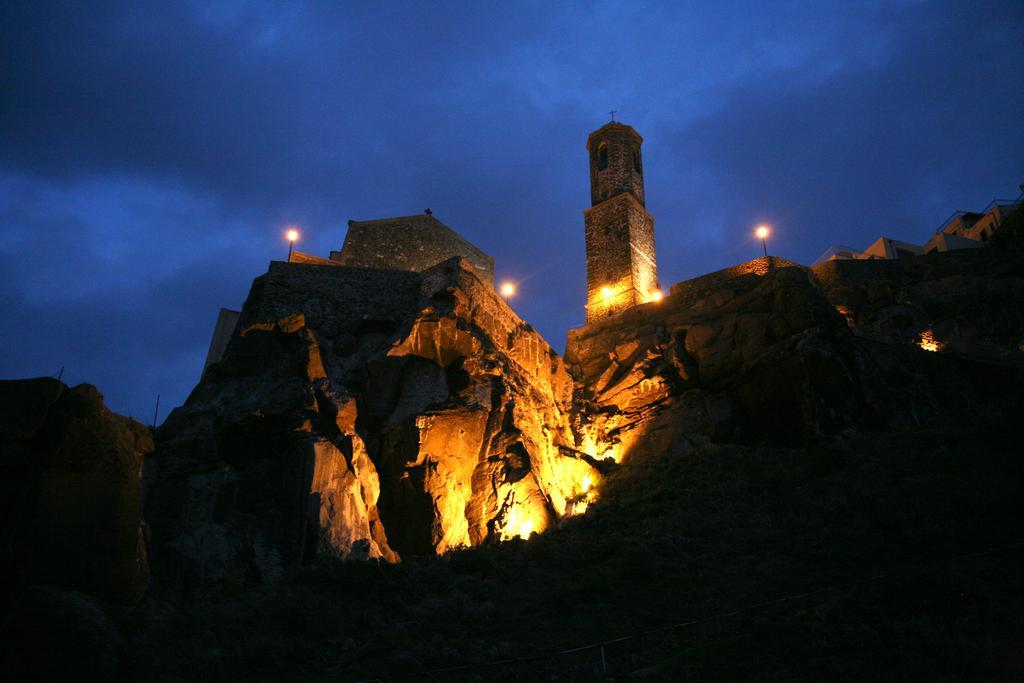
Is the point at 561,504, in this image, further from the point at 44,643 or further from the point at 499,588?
the point at 44,643

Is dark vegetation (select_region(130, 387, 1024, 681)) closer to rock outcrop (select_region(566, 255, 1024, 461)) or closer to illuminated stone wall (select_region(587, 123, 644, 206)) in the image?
rock outcrop (select_region(566, 255, 1024, 461))

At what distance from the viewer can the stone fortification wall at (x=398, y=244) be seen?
33875 millimetres

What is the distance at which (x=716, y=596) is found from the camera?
11531 mm

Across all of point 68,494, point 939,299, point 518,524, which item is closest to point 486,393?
point 518,524

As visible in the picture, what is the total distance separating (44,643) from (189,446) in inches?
386

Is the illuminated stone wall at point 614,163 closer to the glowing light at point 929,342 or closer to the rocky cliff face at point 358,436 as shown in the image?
the rocky cliff face at point 358,436

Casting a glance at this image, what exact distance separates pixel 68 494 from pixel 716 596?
1181 centimetres

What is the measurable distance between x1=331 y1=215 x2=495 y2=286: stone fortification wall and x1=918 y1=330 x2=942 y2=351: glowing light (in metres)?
20.6

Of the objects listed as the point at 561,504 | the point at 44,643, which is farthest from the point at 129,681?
the point at 561,504

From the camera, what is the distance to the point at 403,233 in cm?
3478

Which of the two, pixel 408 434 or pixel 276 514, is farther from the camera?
pixel 408 434

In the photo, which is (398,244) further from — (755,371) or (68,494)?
(68,494)

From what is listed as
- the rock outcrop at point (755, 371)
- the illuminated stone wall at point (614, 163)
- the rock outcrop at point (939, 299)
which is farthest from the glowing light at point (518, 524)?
the illuminated stone wall at point (614, 163)

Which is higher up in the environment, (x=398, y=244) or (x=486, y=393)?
(x=398, y=244)
